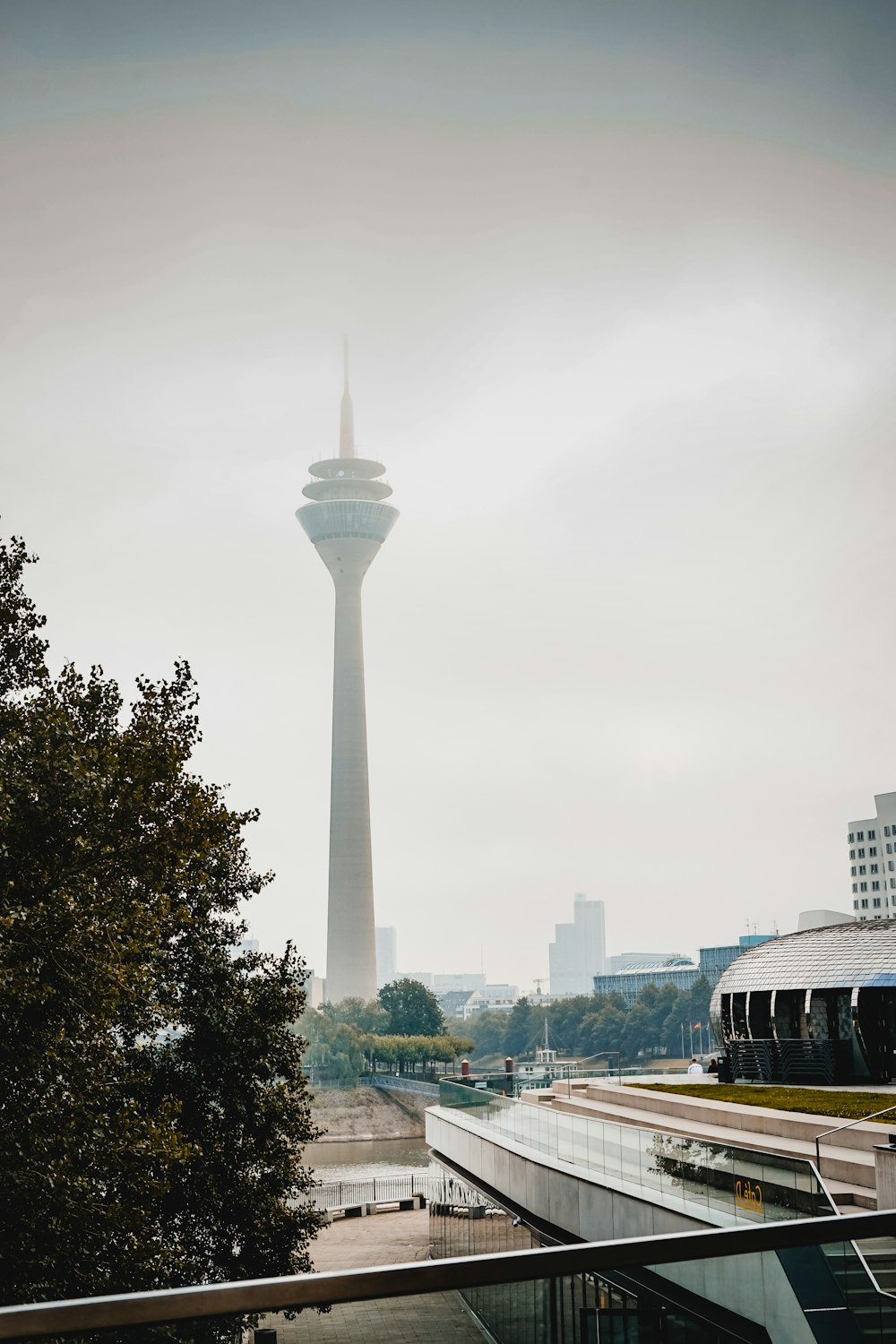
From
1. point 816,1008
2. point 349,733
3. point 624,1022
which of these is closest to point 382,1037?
point 624,1022

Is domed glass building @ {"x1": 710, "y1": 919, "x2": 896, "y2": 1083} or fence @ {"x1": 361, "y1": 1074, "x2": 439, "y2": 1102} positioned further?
fence @ {"x1": 361, "y1": 1074, "x2": 439, "y2": 1102}

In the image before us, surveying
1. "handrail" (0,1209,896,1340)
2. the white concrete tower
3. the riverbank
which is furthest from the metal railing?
the white concrete tower

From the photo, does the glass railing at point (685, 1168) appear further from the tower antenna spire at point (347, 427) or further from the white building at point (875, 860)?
the tower antenna spire at point (347, 427)

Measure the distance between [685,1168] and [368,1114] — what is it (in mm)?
100784

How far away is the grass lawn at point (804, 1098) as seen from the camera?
19.3m

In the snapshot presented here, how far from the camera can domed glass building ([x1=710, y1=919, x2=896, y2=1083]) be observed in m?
27.0

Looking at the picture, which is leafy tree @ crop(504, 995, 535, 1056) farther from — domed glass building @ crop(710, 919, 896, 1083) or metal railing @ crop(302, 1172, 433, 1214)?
domed glass building @ crop(710, 919, 896, 1083)

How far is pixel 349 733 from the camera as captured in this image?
5738 inches

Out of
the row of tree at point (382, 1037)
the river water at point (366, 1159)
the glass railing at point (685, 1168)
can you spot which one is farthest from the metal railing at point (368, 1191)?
the row of tree at point (382, 1037)

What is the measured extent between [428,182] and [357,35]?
59136 mm

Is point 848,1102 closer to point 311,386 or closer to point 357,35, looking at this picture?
point 357,35

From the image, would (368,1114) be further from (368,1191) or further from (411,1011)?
(368,1191)

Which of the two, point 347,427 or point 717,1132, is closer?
point 717,1132

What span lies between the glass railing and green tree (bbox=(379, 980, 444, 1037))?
11094cm
